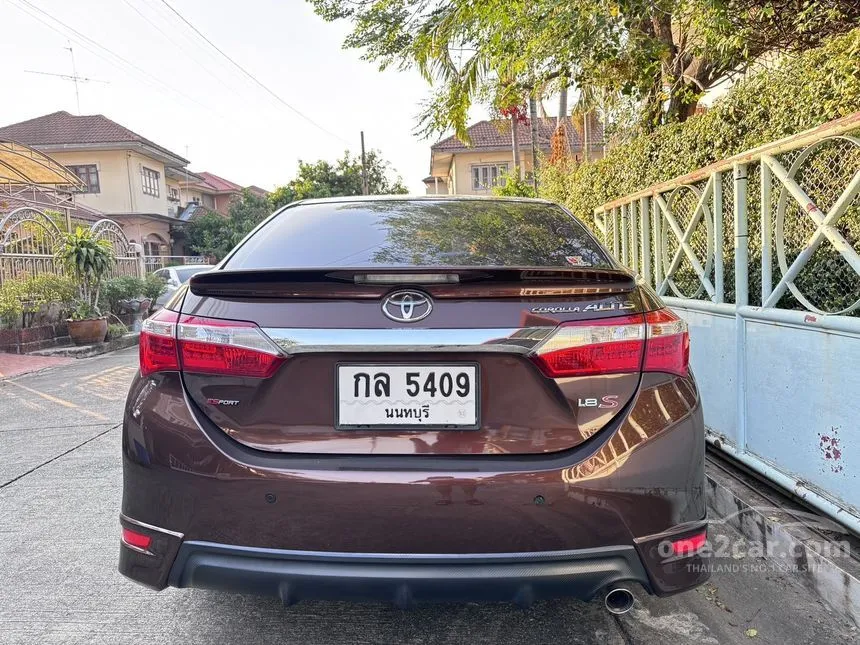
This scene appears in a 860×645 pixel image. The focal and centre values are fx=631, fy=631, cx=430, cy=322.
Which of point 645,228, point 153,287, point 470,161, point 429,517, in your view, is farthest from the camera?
point 470,161

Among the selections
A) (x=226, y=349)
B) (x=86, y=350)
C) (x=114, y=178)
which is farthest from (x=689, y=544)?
(x=114, y=178)

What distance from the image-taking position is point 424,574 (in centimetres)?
170

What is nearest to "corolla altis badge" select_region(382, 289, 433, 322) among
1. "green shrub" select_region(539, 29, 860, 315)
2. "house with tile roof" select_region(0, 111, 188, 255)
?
"green shrub" select_region(539, 29, 860, 315)

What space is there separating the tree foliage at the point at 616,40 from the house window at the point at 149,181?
22867 millimetres

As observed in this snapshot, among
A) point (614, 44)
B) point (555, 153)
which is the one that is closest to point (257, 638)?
point (614, 44)

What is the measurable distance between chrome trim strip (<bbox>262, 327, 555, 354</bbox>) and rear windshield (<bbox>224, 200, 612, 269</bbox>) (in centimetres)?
27

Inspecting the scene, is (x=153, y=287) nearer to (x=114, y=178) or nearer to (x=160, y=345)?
(x=160, y=345)

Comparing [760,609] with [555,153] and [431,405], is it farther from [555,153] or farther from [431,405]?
[555,153]

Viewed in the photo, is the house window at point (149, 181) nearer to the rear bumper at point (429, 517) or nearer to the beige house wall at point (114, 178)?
the beige house wall at point (114, 178)

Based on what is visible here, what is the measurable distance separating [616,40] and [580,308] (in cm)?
657

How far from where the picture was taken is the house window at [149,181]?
30.4 meters

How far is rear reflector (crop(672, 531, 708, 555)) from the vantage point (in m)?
1.80

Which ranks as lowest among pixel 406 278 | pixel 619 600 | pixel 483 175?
pixel 619 600

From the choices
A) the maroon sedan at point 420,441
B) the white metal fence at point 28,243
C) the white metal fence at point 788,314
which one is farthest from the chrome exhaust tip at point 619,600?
the white metal fence at point 28,243
